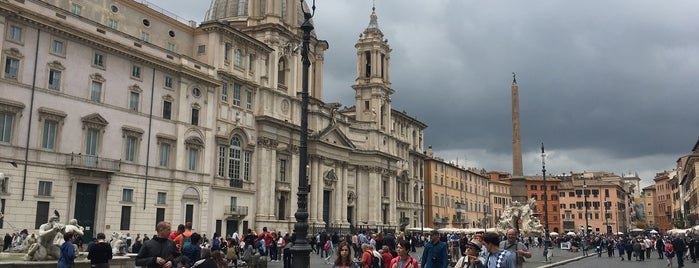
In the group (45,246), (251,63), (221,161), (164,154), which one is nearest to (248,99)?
(251,63)

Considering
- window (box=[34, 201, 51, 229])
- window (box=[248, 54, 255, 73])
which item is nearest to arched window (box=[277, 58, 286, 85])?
window (box=[248, 54, 255, 73])

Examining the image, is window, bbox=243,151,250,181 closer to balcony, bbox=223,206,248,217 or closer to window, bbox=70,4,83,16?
balcony, bbox=223,206,248,217

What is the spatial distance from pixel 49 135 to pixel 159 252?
23.4 meters

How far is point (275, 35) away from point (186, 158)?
13633 mm

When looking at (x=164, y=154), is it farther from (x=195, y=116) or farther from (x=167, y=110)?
(x=195, y=116)

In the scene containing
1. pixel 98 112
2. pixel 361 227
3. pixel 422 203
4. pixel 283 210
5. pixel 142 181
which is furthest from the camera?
pixel 422 203

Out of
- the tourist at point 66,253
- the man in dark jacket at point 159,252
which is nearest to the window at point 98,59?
the tourist at point 66,253

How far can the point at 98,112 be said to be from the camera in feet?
102

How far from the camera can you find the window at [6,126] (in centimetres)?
2667

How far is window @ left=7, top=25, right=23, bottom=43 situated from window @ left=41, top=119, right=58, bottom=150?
3.88 meters

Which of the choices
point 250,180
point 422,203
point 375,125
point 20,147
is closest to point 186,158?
point 250,180

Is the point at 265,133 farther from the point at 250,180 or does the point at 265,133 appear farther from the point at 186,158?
the point at 186,158

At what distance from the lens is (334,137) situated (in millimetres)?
53812

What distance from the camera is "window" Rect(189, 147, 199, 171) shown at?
36.9 m
